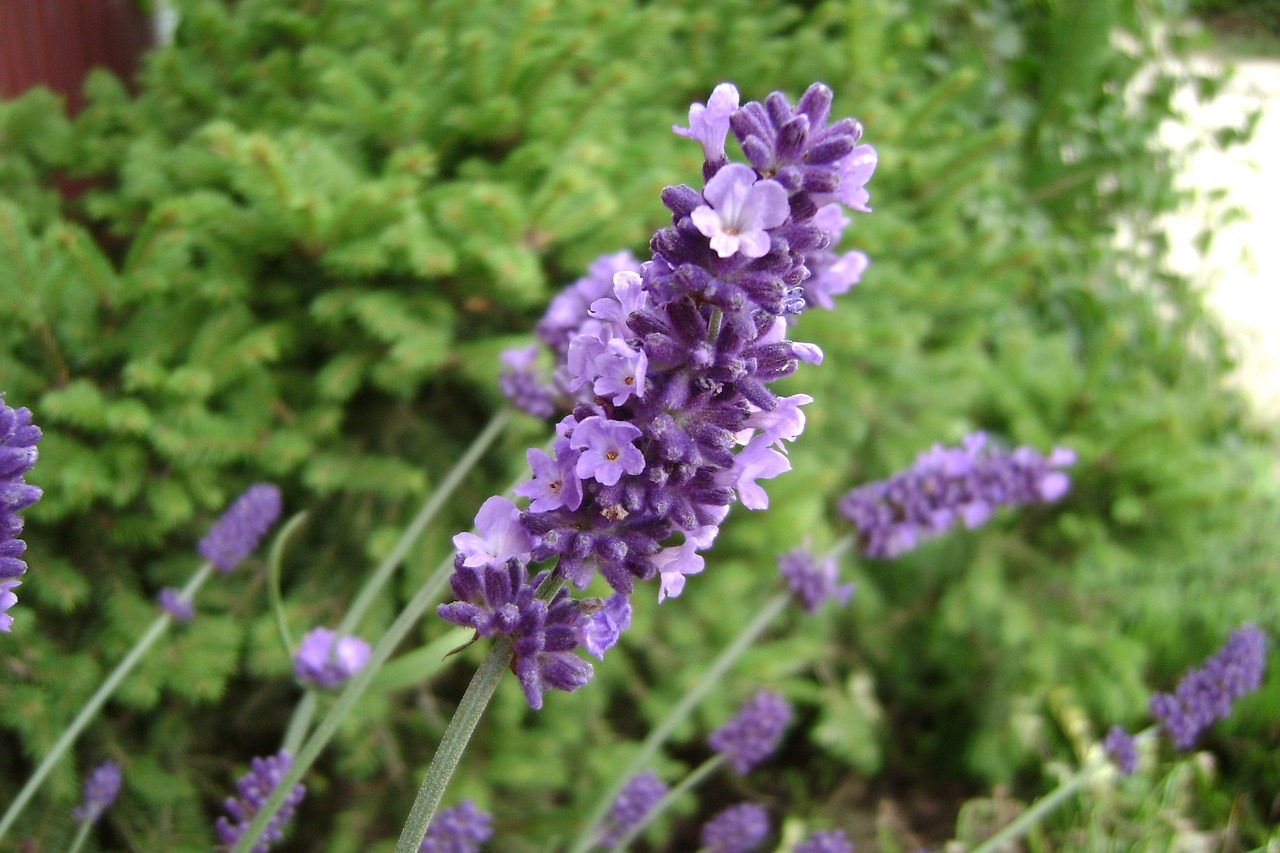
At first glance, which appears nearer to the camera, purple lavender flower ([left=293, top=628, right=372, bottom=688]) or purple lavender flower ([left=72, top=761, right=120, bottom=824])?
purple lavender flower ([left=293, top=628, right=372, bottom=688])

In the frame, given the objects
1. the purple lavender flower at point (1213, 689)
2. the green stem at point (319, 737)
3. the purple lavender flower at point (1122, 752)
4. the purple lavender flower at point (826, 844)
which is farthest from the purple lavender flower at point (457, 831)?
the purple lavender flower at point (1213, 689)

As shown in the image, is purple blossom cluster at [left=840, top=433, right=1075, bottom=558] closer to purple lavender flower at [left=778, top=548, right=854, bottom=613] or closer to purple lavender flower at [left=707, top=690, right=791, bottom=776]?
purple lavender flower at [left=778, top=548, right=854, bottom=613]

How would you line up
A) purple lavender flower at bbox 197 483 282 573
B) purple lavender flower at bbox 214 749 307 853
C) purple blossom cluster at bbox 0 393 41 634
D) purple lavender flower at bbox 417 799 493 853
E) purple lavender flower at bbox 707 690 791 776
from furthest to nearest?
purple lavender flower at bbox 707 690 791 776 → purple lavender flower at bbox 197 483 282 573 → purple lavender flower at bbox 417 799 493 853 → purple lavender flower at bbox 214 749 307 853 → purple blossom cluster at bbox 0 393 41 634

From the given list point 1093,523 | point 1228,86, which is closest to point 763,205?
point 1093,523

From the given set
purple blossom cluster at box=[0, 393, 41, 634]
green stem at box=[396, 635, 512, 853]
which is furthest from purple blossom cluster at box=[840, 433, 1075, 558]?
purple blossom cluster at box=[0, 393, 41, 634]

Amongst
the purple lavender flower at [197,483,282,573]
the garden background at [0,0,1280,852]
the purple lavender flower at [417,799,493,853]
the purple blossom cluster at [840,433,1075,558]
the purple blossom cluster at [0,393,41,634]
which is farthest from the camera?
the garden background at [0,0,1280,852]

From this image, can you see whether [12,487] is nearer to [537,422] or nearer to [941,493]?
[941,493]

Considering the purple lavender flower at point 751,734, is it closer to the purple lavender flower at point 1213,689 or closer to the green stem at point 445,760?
the purple lavender flower at point 1213,689
